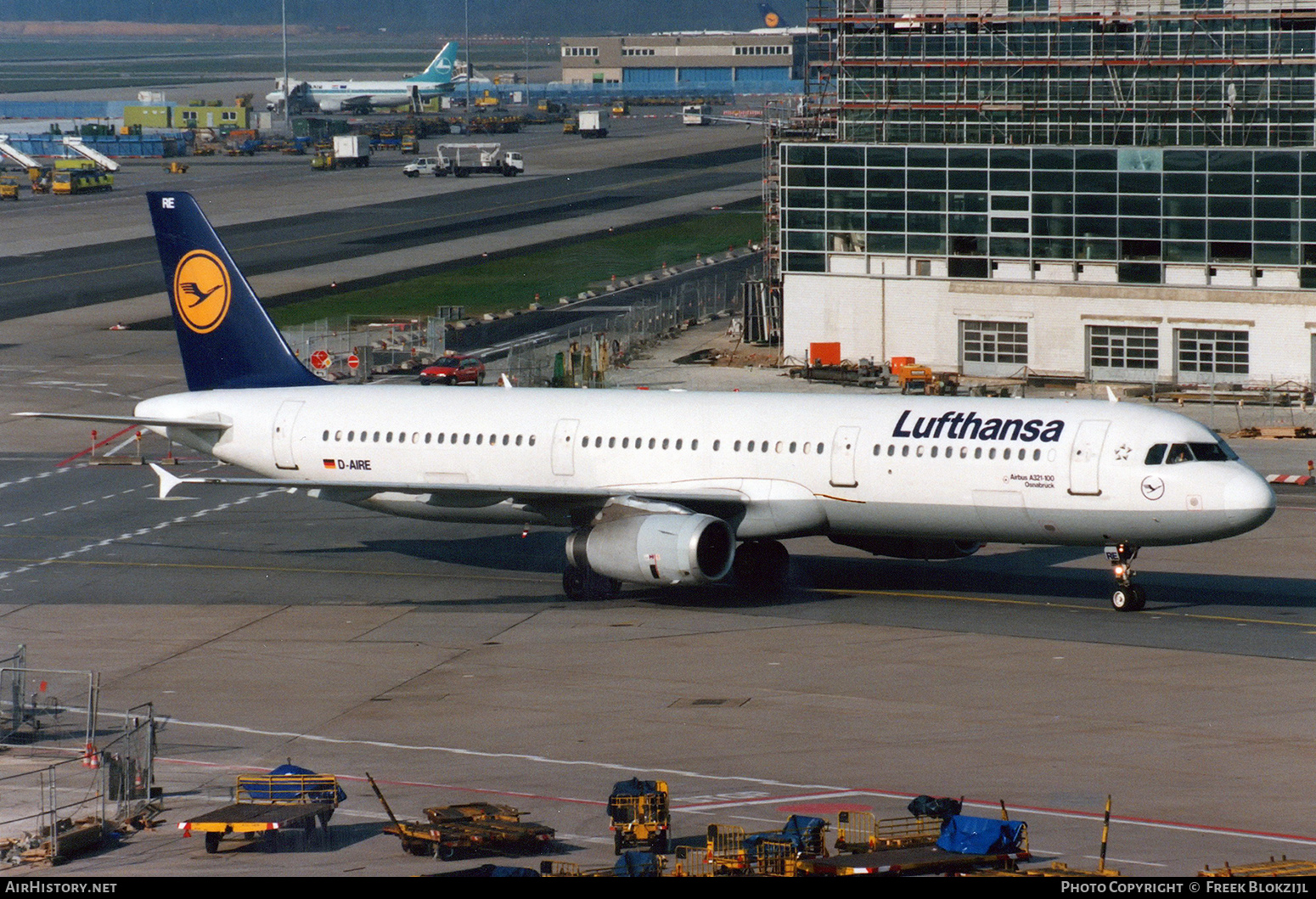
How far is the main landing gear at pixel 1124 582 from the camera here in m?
43.6

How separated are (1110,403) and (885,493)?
5.95 meters

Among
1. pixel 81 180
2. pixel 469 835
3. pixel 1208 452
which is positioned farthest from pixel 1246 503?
pixel 81 180

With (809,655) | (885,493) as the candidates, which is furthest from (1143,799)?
(885,493)

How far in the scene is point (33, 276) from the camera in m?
119

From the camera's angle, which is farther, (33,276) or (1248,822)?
(33,276)

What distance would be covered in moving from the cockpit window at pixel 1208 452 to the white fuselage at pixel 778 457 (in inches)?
5.9

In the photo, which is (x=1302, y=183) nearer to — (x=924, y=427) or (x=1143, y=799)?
(x=924, y=427)

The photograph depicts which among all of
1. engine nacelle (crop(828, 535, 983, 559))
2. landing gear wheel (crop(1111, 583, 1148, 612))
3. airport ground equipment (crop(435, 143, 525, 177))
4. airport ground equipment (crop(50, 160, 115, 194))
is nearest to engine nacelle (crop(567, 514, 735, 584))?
engine nacelle (crop(828, 535, 983, 559))

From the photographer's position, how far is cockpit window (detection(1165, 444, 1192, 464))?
42.0 m

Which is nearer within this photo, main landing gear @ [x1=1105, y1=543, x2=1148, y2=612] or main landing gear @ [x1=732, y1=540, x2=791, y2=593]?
main landing gear @ [x1=1105, y1=543, x2=1148, y2=612]

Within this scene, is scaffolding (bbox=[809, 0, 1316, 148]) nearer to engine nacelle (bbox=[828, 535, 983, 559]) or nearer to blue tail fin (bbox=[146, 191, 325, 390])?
engine nacelle (bbox=[828, 535, 983, 559])

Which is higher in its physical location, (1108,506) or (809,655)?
(1108,506)

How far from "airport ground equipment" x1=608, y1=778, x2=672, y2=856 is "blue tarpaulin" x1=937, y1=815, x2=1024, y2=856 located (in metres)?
4.14

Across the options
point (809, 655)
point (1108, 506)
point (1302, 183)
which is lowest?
point (809, 655)
